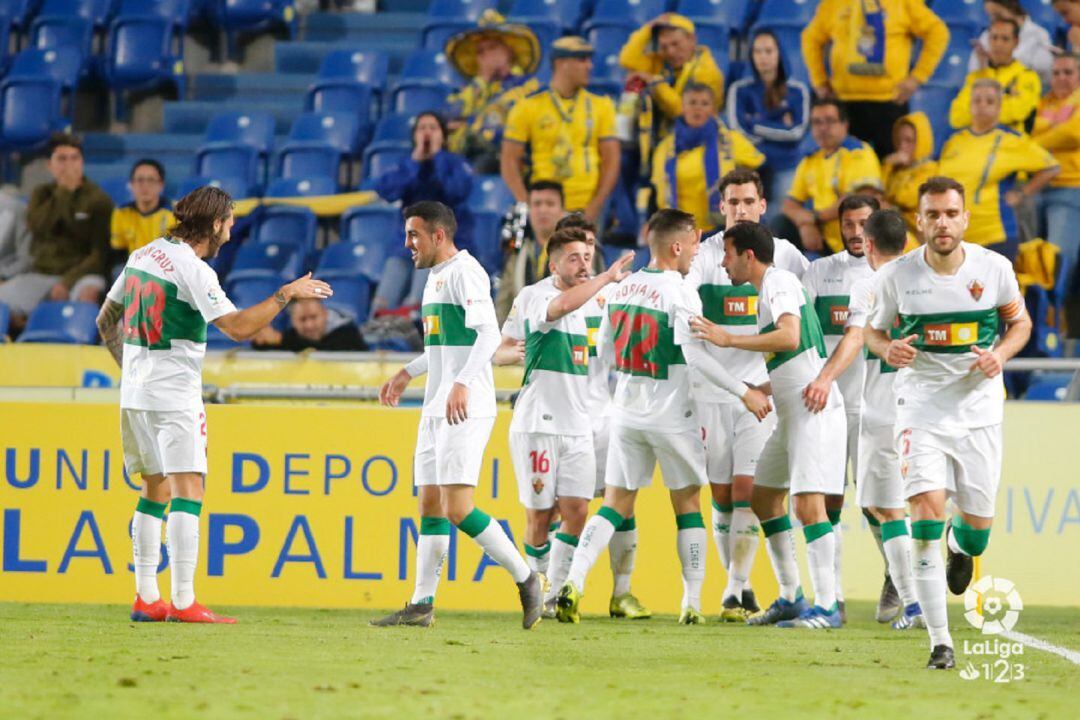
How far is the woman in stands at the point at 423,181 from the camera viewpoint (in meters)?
12.8

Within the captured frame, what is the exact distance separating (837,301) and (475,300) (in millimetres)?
2401

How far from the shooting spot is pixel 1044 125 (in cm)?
1327

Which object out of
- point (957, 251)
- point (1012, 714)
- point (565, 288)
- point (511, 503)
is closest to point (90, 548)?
point (511, 503)

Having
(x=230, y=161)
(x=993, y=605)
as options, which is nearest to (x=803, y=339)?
(x=993, y=605)

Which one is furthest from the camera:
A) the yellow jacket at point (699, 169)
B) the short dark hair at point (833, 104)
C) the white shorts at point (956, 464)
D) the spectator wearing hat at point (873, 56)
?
the spectator wearing hat at point (873, 56)

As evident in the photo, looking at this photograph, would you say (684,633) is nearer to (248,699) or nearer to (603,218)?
(248,699)

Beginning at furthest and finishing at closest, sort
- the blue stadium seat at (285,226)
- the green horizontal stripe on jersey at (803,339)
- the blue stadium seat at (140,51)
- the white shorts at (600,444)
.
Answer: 1. the blue stadium seat at (140,51)
2. the blue stadium seat at (285,226)
3. the white shorts at (600,444)
4. the green horizontal stripe on jersey at (803,339)

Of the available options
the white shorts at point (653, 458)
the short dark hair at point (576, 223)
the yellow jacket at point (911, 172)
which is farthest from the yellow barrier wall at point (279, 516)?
the yellow jacket at point (911, 172)

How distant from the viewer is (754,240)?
862 cm

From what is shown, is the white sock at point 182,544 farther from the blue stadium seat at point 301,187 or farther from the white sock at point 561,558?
the blue stadium seat at point 301,187

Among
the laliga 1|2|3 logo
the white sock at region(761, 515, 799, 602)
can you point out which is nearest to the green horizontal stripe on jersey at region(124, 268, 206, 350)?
the white sock at region(761, 515, 799, 602)

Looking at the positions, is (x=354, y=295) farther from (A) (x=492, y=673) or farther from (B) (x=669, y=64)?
(A) (x=492, y=673)

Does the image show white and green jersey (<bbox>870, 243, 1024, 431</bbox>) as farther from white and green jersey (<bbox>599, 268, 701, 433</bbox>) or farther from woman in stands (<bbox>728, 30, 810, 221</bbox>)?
woman in stands (<bbox>728, 30, 810, 221</bbox>)

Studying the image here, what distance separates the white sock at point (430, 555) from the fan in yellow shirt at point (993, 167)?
5961 millimetres
